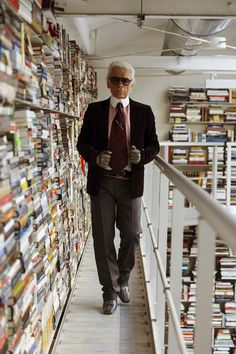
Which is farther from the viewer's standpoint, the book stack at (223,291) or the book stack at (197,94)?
the book stack at (197,94)

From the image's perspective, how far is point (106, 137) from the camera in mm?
2068

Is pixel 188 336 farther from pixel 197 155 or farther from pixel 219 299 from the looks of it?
pixel 197 155

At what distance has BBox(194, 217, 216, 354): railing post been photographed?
2.79 feet

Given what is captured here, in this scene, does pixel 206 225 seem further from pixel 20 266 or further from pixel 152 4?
pixel 152 4

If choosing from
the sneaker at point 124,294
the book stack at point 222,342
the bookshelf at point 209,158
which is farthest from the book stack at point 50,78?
the book stack at point 222,342

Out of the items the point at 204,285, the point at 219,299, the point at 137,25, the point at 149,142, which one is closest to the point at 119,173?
the point at 149,142

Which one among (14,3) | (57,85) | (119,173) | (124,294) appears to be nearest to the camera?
(14,3)

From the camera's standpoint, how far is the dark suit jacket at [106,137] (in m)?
2.05

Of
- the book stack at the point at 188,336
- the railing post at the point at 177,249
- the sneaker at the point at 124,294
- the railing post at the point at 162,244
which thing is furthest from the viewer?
the book stack at the point at 188,336

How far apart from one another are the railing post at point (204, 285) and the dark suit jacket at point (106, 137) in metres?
1.16

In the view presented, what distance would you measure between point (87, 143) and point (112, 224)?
41 cm

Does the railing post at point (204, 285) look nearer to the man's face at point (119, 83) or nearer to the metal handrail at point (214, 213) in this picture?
the metal handrail at point (214, 213)

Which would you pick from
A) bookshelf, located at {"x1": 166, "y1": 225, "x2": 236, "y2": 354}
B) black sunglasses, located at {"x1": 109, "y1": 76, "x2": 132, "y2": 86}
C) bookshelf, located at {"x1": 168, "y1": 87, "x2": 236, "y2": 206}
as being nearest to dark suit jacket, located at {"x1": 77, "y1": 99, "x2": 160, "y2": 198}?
black sunglasses, located at {"x1": 109, "y1": 76, "x2": 132, "y2": 86}

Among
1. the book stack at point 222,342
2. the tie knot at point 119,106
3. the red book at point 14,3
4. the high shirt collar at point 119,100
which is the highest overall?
the red book at point 14,3
